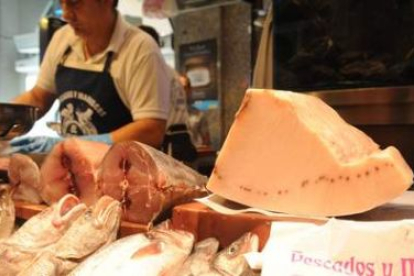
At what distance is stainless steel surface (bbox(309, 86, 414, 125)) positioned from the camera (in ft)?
7.63

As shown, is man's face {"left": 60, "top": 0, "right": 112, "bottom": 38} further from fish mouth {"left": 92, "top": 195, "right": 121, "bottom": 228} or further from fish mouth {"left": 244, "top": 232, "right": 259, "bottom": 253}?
fish mouth {"left": 244, "top": 232, "right": 259, "bottom": 253}

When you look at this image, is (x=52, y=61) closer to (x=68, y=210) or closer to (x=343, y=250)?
(x=68, y=210)

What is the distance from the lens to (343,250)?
32.6 inches

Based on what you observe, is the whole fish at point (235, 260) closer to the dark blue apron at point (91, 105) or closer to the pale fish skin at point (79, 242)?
the pale fish skin at point (79, 242)

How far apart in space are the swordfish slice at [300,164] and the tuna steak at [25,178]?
0.62 m

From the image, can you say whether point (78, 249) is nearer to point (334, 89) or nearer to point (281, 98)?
point (281, 98)

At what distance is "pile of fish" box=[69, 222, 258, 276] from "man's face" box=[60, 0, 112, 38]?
147cm

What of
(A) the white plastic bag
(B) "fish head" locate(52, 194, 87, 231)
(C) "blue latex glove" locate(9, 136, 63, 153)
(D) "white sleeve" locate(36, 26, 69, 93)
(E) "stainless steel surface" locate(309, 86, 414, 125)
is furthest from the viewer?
(D) "white sleeve" locate(36, 26, 69, 93)

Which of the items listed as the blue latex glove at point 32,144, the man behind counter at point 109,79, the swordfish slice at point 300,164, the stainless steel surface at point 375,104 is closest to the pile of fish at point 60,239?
the swordfish slice at point 300,164

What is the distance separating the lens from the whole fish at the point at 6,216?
1321mm

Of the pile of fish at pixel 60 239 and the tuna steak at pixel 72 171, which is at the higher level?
the tuna steak at pixel 72 171

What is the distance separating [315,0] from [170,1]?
1574mm

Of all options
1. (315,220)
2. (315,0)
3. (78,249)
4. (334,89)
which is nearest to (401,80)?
(334,89)

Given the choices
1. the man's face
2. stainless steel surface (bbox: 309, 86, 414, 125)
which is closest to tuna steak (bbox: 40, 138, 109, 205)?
the man's face
